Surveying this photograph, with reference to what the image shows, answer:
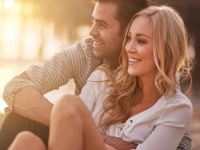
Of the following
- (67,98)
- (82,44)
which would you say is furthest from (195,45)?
(67,98)

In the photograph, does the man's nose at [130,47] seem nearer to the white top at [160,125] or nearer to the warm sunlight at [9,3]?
the white top at [160,125]

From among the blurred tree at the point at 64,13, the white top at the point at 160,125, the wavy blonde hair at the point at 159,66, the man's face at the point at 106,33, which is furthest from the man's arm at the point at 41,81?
the blurred tree at the point at 64,13

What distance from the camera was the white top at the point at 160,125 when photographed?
146 inches

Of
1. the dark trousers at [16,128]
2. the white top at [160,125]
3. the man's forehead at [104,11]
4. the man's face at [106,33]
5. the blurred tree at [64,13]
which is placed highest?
the man's forehead at [104,11]

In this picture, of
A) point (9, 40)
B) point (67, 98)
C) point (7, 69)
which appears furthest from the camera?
point (9, 40)

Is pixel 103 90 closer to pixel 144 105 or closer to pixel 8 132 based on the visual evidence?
pixel 144 105

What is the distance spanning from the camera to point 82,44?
4.50m

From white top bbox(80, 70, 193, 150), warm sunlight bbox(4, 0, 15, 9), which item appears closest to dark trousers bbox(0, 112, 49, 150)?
white top bbox(80, 70, 193, 150)

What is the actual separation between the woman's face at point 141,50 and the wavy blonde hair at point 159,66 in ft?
0.11

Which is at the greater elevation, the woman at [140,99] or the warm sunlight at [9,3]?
the woman at [140,99]

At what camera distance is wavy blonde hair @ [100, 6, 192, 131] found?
3891 mm

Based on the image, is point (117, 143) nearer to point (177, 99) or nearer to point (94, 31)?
point (177, 99)

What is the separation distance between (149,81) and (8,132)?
0.80m

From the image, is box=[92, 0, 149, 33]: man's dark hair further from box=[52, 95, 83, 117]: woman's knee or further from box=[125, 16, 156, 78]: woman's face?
box=[52, 95, 83, 117]: woman's knee
